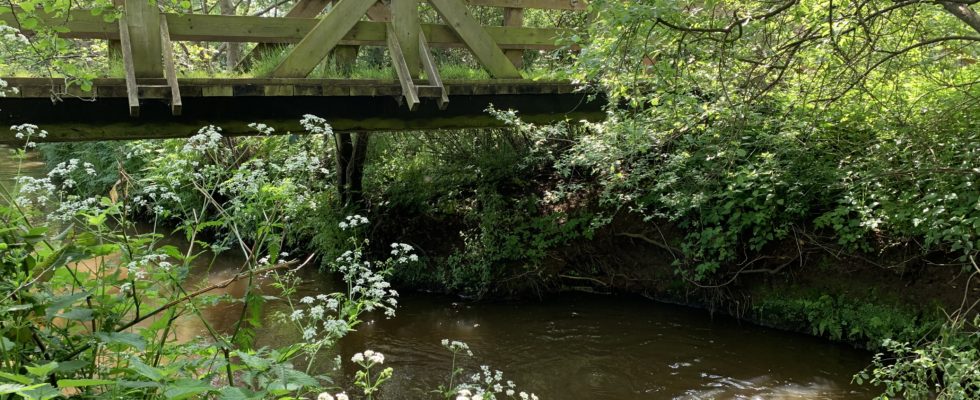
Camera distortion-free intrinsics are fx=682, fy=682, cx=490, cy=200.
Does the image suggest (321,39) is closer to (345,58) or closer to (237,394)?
(345,58)

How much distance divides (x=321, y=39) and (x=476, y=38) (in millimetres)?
1630

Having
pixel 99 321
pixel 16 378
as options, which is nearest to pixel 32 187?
pixel 99 321

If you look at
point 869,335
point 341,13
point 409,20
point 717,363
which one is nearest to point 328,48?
point 341,13

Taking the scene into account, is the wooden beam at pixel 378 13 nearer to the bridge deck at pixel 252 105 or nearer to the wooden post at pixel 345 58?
the wooden post at pixel 345 58

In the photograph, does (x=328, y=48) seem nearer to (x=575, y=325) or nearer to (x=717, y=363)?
(x=575, y=325)

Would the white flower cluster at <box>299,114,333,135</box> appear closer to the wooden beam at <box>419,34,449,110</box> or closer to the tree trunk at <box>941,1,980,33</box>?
the wooden beam at <box>419,34,449,110</box>

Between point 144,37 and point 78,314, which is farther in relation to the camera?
point 144,37

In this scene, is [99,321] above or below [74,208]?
below

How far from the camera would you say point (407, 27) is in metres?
6.36

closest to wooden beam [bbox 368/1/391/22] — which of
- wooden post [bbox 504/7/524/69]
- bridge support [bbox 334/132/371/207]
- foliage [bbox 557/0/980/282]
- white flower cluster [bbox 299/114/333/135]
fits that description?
wooden post [bbox 504/7/524/69]

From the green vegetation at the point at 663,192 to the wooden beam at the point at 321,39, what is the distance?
395mm

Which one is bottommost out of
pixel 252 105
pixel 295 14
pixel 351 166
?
pixel 351 166

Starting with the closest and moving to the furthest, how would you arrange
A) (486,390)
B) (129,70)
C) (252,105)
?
(486,390)
(129,70)
(252,105)

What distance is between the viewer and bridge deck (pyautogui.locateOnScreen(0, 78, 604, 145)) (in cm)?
527
